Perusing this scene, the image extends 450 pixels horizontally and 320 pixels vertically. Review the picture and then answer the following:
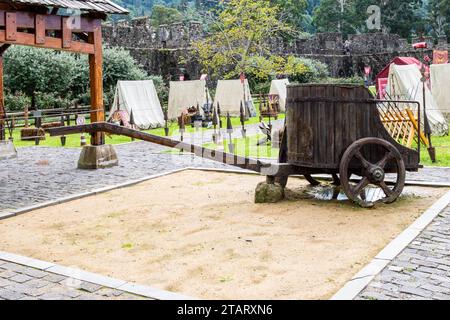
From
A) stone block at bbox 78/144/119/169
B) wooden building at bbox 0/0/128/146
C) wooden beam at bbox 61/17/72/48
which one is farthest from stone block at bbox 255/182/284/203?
wooden beam at bbox 61/17/72/48

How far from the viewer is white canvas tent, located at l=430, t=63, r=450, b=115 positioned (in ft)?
58.6

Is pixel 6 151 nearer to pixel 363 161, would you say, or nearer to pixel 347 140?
pixel 347 140

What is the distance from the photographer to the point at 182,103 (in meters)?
24.6

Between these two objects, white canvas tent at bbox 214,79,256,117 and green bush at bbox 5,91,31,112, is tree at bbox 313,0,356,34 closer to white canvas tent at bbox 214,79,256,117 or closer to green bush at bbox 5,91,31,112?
white canvas tent at bbox 214,79,256,117

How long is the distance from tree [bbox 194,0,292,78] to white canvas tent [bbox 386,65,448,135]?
1435 centimetres

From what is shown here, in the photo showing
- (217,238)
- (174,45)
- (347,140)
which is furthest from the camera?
(174,45)

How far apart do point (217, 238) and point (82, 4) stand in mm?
7474

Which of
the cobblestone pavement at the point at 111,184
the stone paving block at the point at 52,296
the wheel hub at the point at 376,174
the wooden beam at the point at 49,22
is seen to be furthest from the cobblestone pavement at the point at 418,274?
the wooden beam at the point at 49,22

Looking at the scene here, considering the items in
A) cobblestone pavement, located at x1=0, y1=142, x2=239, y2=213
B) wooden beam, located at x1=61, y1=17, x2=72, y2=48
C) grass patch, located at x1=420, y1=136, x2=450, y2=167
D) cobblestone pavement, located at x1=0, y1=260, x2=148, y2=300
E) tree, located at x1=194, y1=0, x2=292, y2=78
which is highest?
tree, located at x1=194, y1=0, x2=292, y2=78

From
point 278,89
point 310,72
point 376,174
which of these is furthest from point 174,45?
point 376,174

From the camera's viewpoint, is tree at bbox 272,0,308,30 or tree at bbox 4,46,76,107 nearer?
tree at bbox 4,46,76,107

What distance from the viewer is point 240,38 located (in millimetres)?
31516

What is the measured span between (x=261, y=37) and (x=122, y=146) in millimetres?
17509
